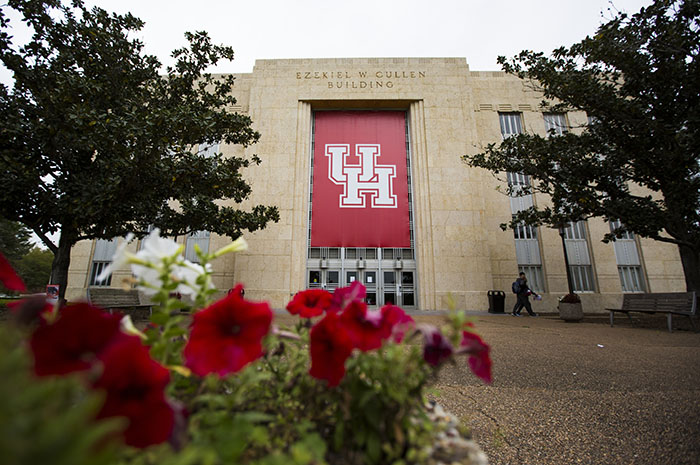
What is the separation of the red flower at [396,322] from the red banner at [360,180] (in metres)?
15.6

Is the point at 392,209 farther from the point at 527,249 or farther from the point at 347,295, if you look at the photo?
the point at 347,295

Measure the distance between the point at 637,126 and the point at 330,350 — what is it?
11443 millimetres

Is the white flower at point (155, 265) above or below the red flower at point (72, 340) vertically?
above

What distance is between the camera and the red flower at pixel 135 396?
19.3 inches

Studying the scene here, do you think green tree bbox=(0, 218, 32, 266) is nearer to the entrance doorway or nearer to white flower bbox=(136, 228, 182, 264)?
the entrance doorway

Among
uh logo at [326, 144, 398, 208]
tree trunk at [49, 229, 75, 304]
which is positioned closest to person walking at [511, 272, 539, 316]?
uh logo at [326, 144, 398, 208]

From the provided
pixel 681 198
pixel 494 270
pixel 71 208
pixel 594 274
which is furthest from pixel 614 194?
pixel 71 208

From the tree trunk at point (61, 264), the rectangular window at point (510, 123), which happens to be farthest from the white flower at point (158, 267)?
the rectangular window at point (510, 123)

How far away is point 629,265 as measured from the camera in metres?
17.2

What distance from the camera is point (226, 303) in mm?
765

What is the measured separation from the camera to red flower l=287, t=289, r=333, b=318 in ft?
3.87

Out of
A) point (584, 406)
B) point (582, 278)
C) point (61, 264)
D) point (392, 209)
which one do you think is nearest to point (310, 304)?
point (584, 406)

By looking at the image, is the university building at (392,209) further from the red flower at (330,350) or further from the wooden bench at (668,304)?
the red flower at (330,350)

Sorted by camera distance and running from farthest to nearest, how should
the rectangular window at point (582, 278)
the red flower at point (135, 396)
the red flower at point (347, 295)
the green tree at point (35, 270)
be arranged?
the green tree at point (35, 270) < the rectangular window at point (582, 278) < the red flower at point (347, 295) < the red flower at point (135, 396)
